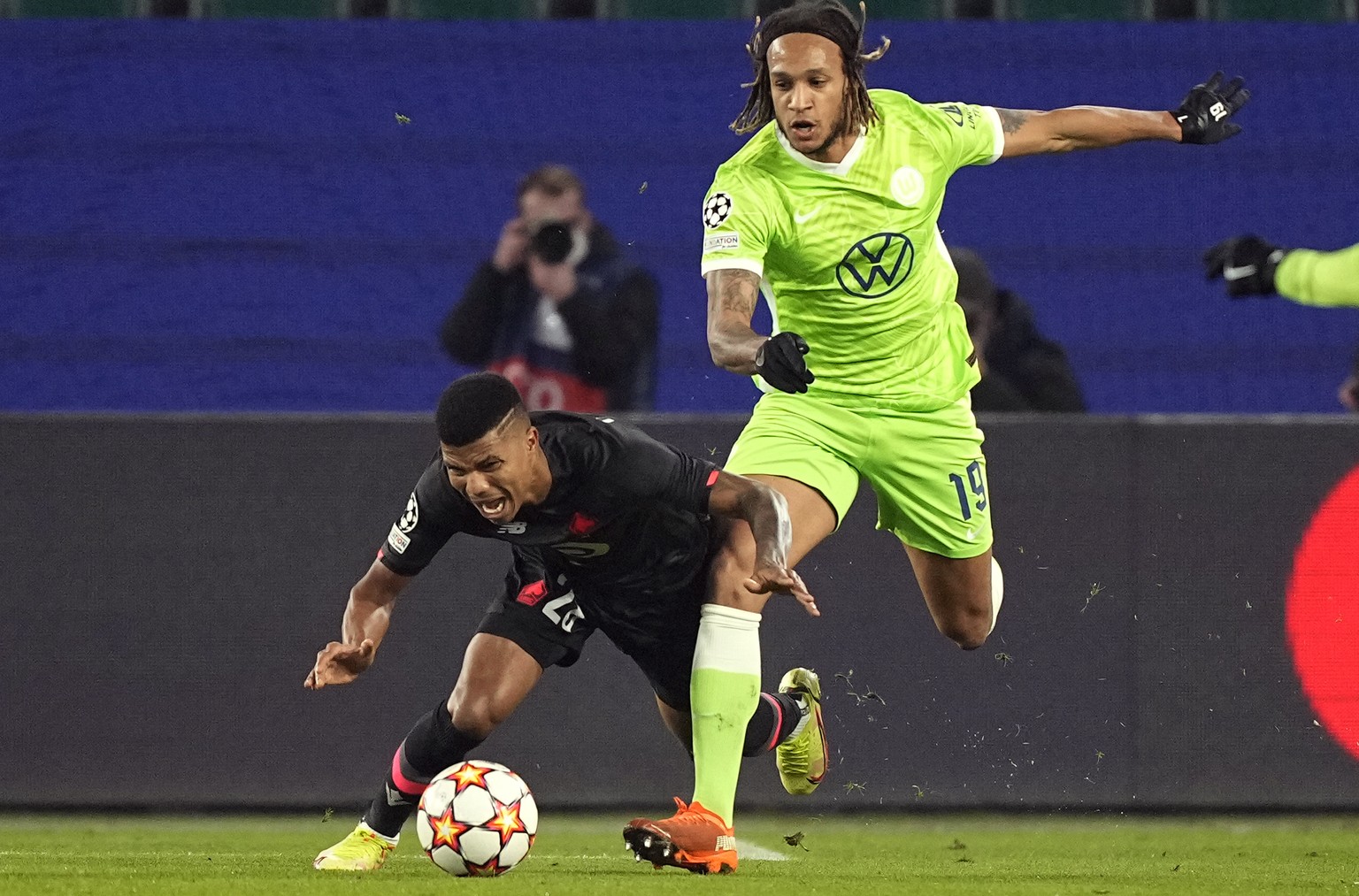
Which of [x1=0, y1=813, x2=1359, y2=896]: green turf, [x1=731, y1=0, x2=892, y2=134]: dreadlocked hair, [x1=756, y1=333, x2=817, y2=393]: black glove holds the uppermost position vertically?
[x1=731, y1=0, x2=892, y2=134]: dreadlocked hair

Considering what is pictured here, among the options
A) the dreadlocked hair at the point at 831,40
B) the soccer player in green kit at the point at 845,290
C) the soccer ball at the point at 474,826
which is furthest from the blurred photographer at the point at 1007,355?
the soccer ball at the point at 474,826

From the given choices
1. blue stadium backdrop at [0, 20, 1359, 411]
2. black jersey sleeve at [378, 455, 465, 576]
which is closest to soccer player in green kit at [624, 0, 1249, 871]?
black jersey sleeve at [378, 455, 465, 576]

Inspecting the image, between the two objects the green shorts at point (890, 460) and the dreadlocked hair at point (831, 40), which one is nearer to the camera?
the dreadlocked hair at point (831, 40)

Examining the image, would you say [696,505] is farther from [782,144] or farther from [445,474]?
[782,144]

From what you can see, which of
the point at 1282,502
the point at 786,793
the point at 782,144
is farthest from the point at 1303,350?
the point at 782,144

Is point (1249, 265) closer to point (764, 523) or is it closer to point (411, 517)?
point (764, 523)

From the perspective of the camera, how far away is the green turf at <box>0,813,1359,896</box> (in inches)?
195

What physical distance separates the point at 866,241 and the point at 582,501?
1.10 m

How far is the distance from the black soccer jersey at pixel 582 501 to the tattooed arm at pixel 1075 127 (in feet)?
4.66

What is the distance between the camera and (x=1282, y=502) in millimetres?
7848

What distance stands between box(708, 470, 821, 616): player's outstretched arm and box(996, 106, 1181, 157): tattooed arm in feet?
4.63

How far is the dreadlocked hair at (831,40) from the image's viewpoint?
5.67 meters

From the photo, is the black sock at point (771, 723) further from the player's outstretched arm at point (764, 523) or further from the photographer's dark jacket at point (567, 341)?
the photographer's dark jacket at point (567, 341)

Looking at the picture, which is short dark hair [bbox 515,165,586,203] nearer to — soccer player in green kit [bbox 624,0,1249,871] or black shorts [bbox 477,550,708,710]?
soccer player in green kit [bbox 624,0,1249,871]
